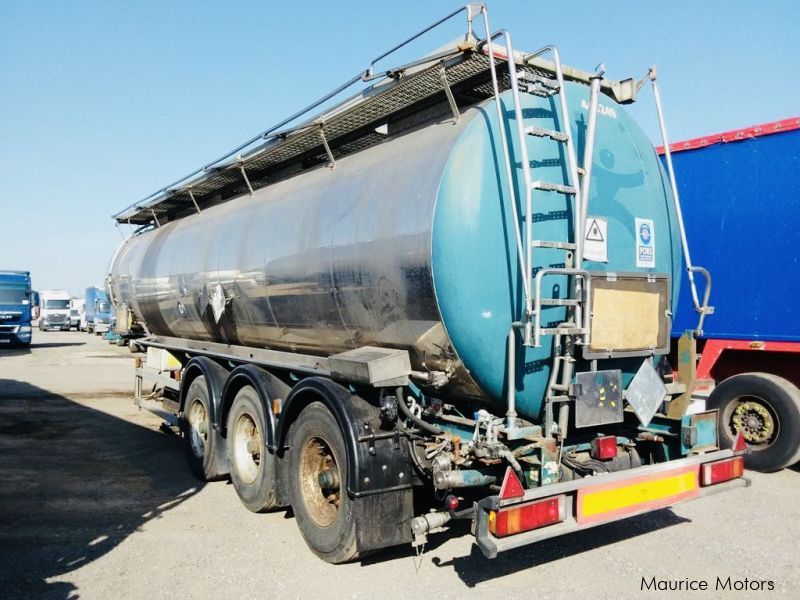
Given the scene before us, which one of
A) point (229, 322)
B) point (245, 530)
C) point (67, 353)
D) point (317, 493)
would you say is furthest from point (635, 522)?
point (67, 353)

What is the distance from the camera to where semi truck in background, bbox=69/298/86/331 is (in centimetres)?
4922

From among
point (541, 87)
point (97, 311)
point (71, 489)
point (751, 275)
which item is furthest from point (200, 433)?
point (97, 311)

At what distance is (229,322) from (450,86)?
346 centimetres

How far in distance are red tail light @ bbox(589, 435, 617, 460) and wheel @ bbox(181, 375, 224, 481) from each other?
12.4 ft

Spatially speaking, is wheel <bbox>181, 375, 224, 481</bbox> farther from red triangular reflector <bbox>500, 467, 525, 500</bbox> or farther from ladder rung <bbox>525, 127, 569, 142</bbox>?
ladder rung <bbox>525, 127, 569, 142</bbox>

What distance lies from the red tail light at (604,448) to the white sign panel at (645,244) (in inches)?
46.6

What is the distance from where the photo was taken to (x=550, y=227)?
150 inches

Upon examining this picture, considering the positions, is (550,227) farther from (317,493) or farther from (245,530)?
(245,530)

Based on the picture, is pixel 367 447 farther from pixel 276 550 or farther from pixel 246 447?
pixel 246 447

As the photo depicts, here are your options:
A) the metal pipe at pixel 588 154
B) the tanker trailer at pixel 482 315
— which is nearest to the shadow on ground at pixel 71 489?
the tanker trailer at pixel 482 315

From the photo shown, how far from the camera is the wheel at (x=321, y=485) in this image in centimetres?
411

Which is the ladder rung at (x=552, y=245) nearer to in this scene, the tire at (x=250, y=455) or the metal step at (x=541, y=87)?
the metal step at (x=541, y=87)

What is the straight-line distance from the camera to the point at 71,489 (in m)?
6.06

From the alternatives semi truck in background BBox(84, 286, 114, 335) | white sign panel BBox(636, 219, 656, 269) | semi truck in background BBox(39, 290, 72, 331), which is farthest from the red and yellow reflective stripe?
semi truck in background BBox(39, 290, 72, 331)
